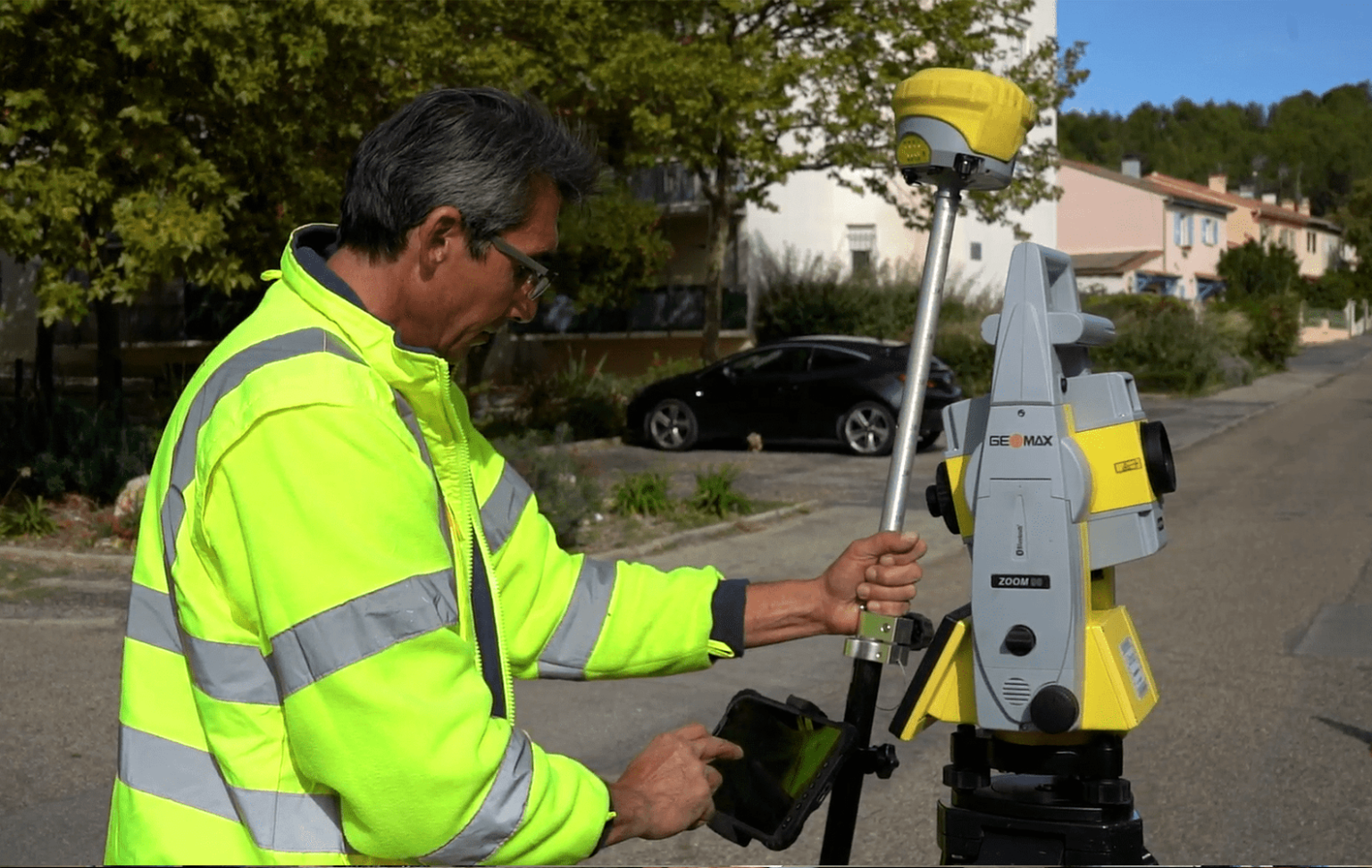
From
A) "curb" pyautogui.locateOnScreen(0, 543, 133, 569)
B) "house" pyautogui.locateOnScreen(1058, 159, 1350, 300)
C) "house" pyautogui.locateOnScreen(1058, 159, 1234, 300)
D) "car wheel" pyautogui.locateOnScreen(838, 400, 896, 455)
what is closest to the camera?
"curb" pyautogui.locateOnScreen(0, 543, 133, 569)

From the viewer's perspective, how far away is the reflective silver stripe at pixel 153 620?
6.09 ft

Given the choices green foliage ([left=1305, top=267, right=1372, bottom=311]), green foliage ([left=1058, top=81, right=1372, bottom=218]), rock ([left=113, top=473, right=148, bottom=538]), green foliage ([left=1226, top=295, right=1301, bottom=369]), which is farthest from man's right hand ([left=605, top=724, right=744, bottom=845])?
green foliage ([left=1058, top=81, right=1372, bottom=218])

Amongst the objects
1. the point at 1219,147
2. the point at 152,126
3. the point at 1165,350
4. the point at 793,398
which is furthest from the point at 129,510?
the point at 1219,147

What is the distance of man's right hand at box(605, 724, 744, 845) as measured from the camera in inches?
77.7

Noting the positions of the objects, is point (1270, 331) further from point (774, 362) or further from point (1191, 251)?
point (1191, 251)

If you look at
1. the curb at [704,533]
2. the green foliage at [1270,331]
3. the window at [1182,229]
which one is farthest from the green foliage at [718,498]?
the window at [1182,229]

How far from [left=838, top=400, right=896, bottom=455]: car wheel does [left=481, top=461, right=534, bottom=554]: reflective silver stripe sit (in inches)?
667

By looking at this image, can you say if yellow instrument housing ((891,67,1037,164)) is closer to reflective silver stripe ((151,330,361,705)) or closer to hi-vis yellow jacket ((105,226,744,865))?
hi-vis yellow jacket ((105,226,744,865))

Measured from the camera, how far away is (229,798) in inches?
72.2

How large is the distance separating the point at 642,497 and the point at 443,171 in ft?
37.2

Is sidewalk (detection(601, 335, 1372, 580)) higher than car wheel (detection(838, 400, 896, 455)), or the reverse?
car wheel (detection(838, 400, 896, 455))

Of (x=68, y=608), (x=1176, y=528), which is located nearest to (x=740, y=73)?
(x=1176, y=528)

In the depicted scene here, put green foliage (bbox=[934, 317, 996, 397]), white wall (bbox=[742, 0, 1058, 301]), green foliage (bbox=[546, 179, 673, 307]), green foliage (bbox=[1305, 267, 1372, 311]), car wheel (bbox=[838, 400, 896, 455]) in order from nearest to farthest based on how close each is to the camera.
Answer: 1. car wheel (bbox=[838, 400, 896, 455])
2. green foliage (bbox=[546, 179, 673, 307])
3. green foliage (bbox=[934, 317, 996, 397])
4. white wall (bbox=[742, 0, 1058, 301])
5. green foliage (bbox=[1305, 267, 1372, 311])

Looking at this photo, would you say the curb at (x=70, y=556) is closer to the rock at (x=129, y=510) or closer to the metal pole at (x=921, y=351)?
the rock at (x=129, y=510)
